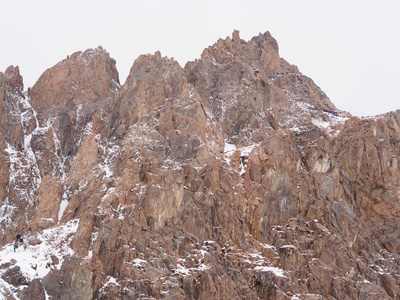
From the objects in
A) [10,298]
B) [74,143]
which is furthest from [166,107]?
[10,298]

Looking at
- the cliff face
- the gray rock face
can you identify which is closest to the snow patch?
the cliff face

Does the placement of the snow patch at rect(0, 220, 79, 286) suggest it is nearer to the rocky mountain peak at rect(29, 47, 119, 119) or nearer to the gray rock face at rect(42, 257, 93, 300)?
the gray rock face at rect(42, 257, 93, 300)

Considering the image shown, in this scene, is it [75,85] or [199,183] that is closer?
[199,183]

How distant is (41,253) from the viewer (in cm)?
6391

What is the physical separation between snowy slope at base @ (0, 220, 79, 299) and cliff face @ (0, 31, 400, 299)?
1.80 feet

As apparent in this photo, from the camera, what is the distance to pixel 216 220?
2854 inches

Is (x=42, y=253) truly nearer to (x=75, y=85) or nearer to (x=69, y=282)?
(x=69, y=282)

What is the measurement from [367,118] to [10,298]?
203 ft

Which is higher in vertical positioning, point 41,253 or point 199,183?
point 199,183

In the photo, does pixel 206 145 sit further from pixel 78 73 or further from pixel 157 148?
pixel 78 73

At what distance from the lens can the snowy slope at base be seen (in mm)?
61219

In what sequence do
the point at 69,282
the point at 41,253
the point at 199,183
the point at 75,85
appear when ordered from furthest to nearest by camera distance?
1. the point at 75,85
2. the point at 199,183
3. the point at 41,253
4. the point at 69,282

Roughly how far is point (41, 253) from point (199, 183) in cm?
2177

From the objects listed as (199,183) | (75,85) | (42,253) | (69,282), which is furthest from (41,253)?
(75,85)
